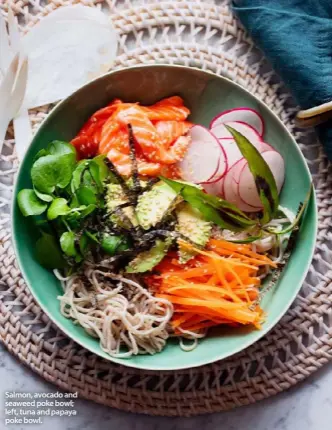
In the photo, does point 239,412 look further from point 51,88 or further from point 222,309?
point 51,88

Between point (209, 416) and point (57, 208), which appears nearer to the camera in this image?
point (57, 208)

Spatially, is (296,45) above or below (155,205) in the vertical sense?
above

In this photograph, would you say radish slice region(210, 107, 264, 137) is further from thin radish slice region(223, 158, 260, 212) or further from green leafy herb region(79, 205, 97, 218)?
green leafy herb region(79, 205, 97, 218)

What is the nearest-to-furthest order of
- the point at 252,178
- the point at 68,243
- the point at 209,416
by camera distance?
the point at 68,243, the point at 252,178, the point at 209,416

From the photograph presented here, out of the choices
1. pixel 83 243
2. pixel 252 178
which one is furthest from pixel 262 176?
pixel 83 243

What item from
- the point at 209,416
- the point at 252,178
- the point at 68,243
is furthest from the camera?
the point at 209,416

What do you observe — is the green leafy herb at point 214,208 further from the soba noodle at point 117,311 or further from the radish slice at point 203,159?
the soba noodle at point 117,311

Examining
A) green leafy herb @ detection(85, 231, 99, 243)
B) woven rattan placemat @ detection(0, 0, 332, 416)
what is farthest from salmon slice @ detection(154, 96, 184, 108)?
green leafy herb @ detection(85, 231, 99, 243)

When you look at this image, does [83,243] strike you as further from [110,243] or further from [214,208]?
[214,208]
